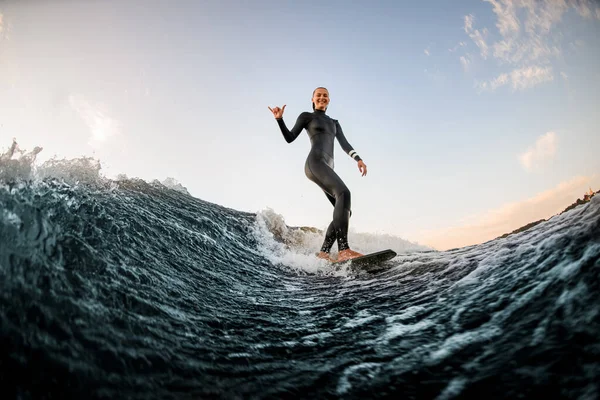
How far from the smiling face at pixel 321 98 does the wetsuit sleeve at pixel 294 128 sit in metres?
0.35

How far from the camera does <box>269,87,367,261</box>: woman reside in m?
4.90

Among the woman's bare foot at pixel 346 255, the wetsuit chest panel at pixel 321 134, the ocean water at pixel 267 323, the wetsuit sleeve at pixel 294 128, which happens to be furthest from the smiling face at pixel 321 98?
the ocean water at pixel 267 323

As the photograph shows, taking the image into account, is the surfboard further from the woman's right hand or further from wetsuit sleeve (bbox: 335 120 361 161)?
the woman's right hand

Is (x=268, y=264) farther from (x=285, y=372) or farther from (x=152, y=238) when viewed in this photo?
(x=285, y=372)

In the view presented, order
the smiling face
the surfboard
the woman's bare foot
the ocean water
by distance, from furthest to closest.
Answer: the smiling face, the woman's bare foot, the surfboard, the ocean water

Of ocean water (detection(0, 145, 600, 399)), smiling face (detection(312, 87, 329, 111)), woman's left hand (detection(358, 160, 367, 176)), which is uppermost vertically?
smiling face (detection(312, 87, 329, 111))

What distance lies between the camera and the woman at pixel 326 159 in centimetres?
490

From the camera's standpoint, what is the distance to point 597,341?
1.15 metres

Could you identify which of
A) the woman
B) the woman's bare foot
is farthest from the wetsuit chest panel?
the woman's bare foot

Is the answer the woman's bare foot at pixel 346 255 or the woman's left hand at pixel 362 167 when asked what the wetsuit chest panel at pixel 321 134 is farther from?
the woman's bare foot at pixel 346 255

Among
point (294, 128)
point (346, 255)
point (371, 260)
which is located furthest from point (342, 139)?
point (371, 260)

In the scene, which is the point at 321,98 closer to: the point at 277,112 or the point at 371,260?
the point at 277,112

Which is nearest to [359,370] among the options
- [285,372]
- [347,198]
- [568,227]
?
[285,372]

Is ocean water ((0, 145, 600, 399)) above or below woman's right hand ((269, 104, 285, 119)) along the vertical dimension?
below
